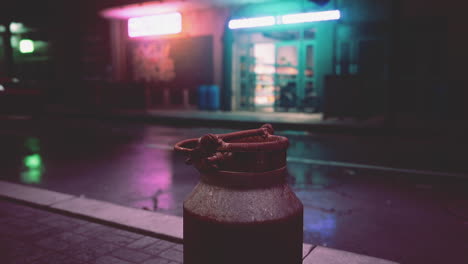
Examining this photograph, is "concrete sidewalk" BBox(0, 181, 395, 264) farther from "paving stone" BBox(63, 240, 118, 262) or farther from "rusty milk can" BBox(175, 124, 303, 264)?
"rusty milk can" BBox(175, 124, 303, 264)

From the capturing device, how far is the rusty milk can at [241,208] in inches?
76.3

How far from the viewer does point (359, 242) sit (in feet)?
11.8

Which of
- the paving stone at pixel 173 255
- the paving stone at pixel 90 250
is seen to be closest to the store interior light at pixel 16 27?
the paving stone at pixel 90 250

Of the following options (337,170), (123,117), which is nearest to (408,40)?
(337,170)

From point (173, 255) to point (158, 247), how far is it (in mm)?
222

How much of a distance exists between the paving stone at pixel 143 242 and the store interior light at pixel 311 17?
520 inches

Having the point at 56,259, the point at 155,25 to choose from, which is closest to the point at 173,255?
the point at 56,259

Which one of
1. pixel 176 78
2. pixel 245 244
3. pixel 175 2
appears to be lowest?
pixel 245 244

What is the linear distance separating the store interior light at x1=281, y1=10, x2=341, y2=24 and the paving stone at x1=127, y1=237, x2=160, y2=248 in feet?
43.3

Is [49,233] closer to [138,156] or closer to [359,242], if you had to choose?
[359,242]

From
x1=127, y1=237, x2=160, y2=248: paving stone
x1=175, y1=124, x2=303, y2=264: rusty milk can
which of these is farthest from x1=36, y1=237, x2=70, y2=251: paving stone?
x1=175, y1=124, x2=303, y2=264: rusty milk can

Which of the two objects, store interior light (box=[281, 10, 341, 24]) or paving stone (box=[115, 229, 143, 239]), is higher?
store interior light (box=[281, 10, 341, 24])

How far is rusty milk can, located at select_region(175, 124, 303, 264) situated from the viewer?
194cm

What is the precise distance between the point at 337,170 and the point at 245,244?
16.1ft
